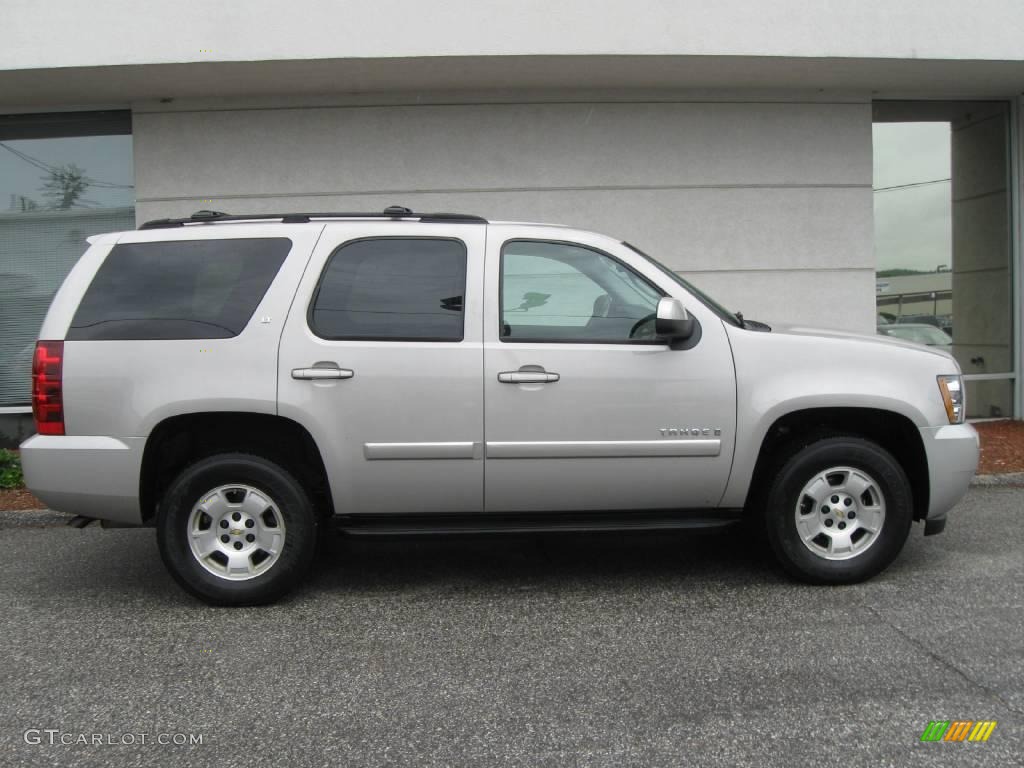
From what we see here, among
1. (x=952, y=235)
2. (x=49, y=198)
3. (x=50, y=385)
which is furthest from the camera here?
(x=952, y=235)

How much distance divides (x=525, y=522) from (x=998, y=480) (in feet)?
16.4

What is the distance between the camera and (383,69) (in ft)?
26.9

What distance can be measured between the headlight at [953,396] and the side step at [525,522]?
1291 mm

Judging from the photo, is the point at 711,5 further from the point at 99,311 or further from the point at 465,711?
the point at 465,711

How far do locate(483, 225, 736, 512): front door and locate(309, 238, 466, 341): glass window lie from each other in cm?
21

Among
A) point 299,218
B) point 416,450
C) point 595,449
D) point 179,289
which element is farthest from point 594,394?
point 179,289

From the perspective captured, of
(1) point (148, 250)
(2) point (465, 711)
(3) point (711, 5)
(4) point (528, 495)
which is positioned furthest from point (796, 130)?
(2) point (465, 711)

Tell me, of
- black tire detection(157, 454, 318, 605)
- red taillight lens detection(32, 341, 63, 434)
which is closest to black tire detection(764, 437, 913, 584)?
black tire detection(157, 454, 318, 605)

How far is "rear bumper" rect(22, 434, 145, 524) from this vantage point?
4.29 meters

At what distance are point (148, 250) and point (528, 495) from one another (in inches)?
93.1

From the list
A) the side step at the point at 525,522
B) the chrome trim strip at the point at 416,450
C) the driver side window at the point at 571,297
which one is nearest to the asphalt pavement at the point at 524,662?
the side step at the point at 525,522

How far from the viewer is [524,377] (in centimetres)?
434

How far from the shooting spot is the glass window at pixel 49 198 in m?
9.16

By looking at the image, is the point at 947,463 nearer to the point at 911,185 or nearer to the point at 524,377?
the point at 524,377
